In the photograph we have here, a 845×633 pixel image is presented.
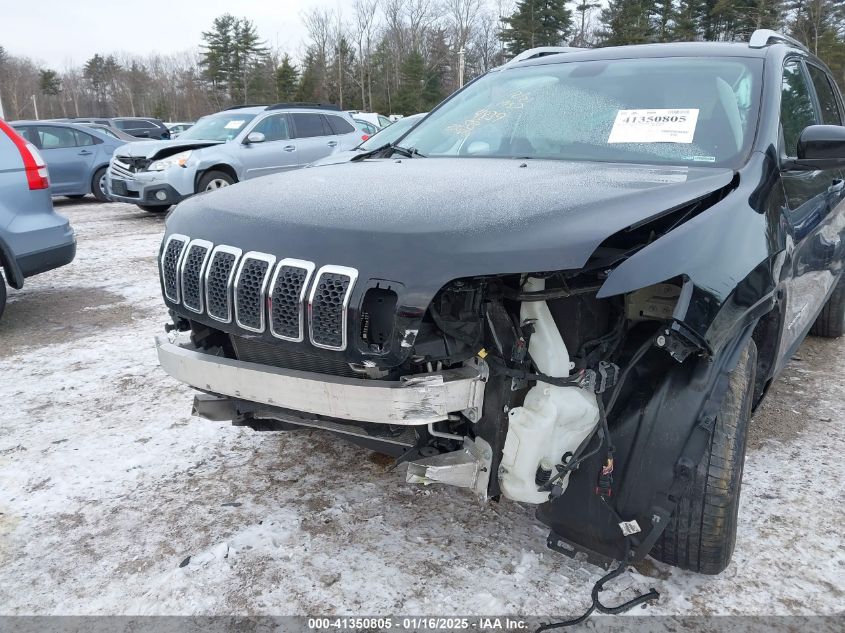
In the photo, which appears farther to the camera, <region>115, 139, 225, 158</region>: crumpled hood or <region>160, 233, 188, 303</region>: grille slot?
<region>115, 139, 225, 158</region>: crumpled hood

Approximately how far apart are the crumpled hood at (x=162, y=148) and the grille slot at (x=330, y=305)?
9.52 m

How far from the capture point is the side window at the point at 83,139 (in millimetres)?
12328

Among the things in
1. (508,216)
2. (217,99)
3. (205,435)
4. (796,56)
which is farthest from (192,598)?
(217,99)

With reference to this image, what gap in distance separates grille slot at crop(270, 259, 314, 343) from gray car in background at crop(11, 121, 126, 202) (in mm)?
11936

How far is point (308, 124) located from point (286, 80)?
4212 centimetres

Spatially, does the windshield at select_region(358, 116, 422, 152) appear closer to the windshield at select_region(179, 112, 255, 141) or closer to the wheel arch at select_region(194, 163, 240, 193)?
the wheel arch at select_region(194, 163, 240, 193)

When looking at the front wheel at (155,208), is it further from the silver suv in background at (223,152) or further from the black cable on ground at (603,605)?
the black cable on ground at (603,605)

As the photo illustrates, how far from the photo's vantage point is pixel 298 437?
10.7 feet

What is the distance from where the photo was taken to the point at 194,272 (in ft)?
7.25

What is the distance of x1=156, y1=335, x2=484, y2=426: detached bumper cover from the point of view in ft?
6.12

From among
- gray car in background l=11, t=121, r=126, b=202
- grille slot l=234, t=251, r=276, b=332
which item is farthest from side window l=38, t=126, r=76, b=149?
grille slot l=234, t=251, r=276, b=332

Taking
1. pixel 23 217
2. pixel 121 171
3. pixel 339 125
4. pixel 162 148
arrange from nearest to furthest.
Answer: pixel 23 217 → pixel 162 148 → pixel 121 171 → pixel 339 125

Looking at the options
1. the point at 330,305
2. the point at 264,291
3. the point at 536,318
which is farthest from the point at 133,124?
the point at 536,318

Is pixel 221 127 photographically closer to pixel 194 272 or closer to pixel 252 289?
pixel 194 272
